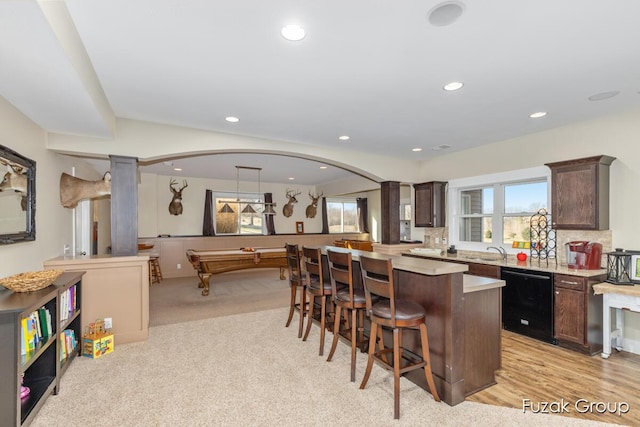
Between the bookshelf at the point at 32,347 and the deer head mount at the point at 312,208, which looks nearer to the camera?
the bookshelf at the point at 32,347

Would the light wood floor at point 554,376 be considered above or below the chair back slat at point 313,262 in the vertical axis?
below

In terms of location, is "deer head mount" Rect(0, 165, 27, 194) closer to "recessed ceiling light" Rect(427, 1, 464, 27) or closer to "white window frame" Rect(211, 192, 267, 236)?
"recessed ceiling light" Rect(427, 1, 464, 27)

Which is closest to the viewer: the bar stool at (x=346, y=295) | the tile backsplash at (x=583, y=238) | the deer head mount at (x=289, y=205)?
the bar stool at (x=346, y=295)

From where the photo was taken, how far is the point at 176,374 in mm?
2803

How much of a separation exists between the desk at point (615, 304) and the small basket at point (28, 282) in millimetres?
5082

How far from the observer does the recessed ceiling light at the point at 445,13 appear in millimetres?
1768

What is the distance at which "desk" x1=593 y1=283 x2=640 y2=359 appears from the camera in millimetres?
3042

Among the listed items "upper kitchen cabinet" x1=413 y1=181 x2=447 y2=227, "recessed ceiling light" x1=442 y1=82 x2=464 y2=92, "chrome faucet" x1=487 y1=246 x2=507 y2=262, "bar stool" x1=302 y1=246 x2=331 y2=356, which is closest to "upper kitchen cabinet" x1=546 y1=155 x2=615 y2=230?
"chrome faucet" x1=487 y1=246 x2=507 y2=262

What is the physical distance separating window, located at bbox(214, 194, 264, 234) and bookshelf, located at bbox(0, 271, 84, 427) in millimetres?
5587

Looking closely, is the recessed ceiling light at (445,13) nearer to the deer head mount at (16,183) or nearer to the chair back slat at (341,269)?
the chair back slat at (341,269)

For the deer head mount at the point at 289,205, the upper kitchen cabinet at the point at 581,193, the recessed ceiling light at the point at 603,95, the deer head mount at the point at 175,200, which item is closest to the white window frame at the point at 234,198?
the deer head mount at the point at 289,205

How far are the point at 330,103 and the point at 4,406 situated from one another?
3.34m

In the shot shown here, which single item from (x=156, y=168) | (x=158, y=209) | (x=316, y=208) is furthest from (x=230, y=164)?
(x=316, y=208)

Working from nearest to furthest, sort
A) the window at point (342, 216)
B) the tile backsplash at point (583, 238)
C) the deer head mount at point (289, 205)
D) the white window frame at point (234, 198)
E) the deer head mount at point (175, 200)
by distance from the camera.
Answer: the tile backsplash at point (583, 238), the deer head mount at point (175, 200), the white window frame at point (234, 198), the deer head mount at point (289, 205), the window at point (342, 216)
